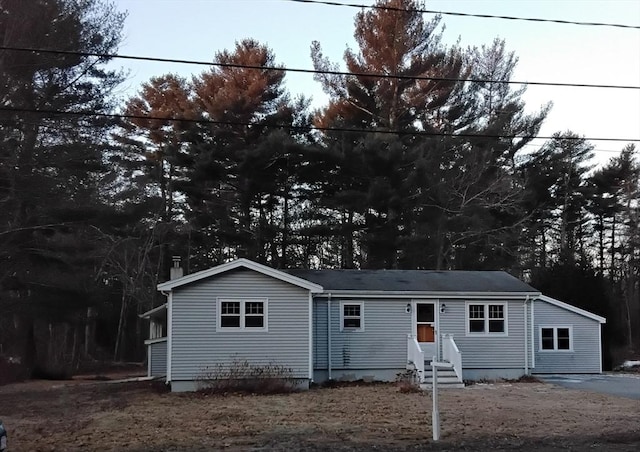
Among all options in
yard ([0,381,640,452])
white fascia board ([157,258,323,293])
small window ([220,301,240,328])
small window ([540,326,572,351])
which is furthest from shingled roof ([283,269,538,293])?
yard ([0,381,640,452])

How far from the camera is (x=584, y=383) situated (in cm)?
2150

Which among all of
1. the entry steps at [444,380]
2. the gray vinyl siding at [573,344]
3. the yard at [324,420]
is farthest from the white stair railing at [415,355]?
the gray vinyl siding at [573,344]

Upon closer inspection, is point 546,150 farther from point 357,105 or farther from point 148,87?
point 148,87

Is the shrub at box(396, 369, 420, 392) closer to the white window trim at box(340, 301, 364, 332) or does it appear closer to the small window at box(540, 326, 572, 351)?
the white window trim at box(340, 301, 364, 332)

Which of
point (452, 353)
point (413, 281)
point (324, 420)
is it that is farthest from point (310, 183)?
point (324, 420)

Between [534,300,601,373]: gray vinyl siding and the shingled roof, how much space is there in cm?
171

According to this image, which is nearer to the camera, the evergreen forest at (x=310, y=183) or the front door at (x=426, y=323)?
the front door at (x=426, y=323)

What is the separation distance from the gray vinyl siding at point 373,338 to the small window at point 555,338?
227 inches

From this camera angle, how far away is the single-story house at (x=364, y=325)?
775 inches

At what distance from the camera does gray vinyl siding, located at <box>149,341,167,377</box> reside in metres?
25.2

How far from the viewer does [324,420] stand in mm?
13125

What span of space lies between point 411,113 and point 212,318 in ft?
65.8

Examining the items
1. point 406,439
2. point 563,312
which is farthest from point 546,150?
point 406,439

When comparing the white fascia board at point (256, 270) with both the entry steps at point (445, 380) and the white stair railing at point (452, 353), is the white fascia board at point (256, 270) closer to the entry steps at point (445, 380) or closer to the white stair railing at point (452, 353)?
the entry steps at point (445, 380)
